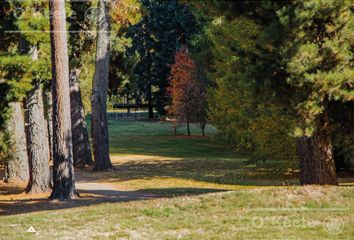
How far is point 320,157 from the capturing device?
11.5m

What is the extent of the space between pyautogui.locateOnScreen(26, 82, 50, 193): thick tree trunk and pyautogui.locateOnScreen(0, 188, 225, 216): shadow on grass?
1.18 meters

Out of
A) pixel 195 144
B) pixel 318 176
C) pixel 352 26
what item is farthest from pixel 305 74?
pixel 195 144

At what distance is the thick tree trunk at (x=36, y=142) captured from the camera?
681 inches

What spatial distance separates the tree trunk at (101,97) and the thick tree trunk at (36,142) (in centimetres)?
756

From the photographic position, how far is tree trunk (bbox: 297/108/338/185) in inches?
453

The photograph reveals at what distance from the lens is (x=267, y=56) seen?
10.3 meters

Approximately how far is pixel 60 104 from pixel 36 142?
267cm

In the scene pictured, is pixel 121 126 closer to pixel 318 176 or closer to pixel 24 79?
pixel 24 79

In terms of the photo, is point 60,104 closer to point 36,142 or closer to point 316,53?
point 36,142

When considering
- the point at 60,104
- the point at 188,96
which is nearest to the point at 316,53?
the point at 60,104

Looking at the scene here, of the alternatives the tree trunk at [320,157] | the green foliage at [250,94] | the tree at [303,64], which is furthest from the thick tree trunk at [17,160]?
the tree trunk at [320,157]

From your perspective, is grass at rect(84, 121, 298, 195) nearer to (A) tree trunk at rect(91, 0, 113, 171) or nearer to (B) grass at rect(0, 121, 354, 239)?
(A) tree trunk at rect(91, 0, 113, 171)

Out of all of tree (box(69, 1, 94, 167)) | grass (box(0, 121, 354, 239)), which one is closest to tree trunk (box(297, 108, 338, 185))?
grass (box(0, 121, 354, 239))

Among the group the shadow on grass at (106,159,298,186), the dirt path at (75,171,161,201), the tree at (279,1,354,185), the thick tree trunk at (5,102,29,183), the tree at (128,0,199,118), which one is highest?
the tree at (128,0,199,118)
